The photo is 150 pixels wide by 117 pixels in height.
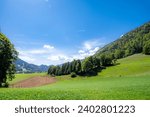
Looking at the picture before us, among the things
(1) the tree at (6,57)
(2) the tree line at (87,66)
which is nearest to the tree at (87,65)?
(2) the tree line at (87,66)

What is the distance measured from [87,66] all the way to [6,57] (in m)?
82.6

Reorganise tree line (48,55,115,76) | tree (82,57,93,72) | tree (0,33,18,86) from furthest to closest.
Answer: tree line (48,55,115,76) < tree (82,57,93,72) < tree (0,33,18,86)

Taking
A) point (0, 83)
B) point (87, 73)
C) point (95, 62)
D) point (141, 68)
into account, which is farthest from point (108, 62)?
point (0, 83)

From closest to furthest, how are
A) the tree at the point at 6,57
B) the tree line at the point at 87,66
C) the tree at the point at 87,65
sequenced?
the tree at the point at 6,57 → the tree at the point at 87,65 → the tree line at the point at 87,66

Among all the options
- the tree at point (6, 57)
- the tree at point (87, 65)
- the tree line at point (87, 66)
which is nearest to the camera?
the tree at point (6, 57)

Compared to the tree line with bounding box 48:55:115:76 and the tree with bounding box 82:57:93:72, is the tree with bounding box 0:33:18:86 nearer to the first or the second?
the tree line with bounding box 48:55:115:76

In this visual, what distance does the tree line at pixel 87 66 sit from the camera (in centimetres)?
13562

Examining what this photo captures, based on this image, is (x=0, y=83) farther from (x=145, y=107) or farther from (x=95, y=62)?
(x=95, y=62)

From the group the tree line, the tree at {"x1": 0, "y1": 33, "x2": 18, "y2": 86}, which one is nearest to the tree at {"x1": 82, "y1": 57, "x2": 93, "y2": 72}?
the tree line

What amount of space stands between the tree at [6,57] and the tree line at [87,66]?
7549cm

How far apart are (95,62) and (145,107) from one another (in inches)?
4787

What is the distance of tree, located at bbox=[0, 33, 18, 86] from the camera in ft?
182

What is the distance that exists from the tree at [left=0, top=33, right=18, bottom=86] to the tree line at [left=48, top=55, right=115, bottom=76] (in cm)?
7549

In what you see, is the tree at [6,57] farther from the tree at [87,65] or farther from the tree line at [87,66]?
the tree at [87,65]
